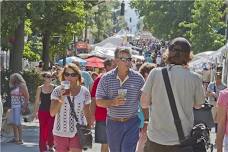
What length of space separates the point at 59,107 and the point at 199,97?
2594 mm

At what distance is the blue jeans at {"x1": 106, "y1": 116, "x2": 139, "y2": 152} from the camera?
26.2 ft

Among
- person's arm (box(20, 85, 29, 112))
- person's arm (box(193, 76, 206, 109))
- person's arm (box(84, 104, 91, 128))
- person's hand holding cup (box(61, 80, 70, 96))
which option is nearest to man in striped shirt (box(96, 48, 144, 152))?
person's arm (box(84, 104, 91, 128))

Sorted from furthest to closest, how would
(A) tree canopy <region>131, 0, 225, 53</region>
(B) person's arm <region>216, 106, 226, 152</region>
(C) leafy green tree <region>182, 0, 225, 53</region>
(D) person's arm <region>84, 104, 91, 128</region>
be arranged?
(A) tree canopy <region>131, 0, 225, 53</region>, (C) leafy green tree <region>182, 0, 225, 53</region>, (D) person's arm <region>84, 104, 91, 128</region>, (B) person's arm <region>216, 106, 226, 152</region>

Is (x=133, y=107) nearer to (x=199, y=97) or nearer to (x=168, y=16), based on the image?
(x=199, y=97)

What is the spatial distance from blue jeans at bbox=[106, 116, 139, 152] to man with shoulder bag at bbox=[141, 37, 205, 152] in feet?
6.74

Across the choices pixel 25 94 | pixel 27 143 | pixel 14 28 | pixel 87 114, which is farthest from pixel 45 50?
pixel 87 114

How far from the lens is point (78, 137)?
8008mm

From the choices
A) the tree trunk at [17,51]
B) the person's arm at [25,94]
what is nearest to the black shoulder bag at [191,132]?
the person's arm at [25,94]

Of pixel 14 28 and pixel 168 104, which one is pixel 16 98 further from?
pixel 168 104

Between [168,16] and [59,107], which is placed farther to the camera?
[168,16]

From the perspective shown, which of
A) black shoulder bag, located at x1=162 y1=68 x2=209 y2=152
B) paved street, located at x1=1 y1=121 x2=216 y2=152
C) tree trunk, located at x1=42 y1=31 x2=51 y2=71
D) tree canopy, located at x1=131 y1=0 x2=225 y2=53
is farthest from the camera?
tree canopy, located at x1=131 y1=0 x2=225 y2=53

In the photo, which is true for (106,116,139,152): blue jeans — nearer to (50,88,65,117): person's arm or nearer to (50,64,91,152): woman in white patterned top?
(50,64,91,152): woman in white patterned top

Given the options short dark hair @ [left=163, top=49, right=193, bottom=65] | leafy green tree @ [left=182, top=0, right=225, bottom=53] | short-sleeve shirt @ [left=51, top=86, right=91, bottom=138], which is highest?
leafy green tree @ [left=182, top=0, right=225, bottom=53]

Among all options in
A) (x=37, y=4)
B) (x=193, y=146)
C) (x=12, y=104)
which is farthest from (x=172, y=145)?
(x=37, y=4)
